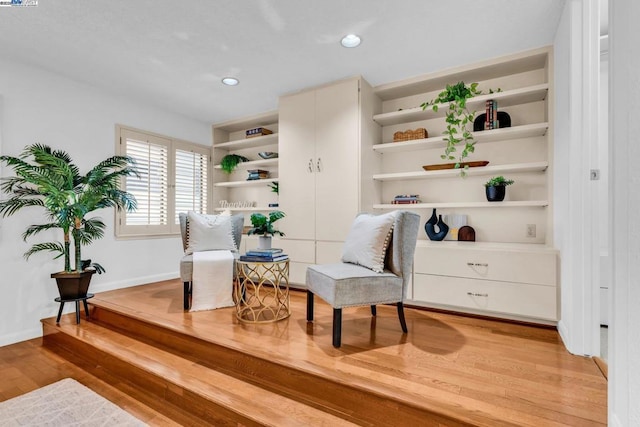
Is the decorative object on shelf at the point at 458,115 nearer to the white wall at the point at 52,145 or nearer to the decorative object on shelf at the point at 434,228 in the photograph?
the decorative object on shelf at the point at 434,228

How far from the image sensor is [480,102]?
9.98ft

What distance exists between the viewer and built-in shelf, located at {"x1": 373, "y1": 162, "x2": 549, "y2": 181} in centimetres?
273

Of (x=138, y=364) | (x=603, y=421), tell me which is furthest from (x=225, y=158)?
(x=603, y=421)

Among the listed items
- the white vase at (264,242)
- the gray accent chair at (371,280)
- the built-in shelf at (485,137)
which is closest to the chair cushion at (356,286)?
the gray accent chair at (371,280)

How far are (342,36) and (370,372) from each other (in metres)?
2.43

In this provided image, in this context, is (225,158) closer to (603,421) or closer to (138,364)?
(138,364)

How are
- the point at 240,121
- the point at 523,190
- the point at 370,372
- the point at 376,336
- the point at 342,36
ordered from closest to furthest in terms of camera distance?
the point at 370,372 → the point at 376,336 → the point at 342,36 → the point at 523,190 → the point at 240,121

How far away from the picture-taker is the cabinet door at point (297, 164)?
3.62 m

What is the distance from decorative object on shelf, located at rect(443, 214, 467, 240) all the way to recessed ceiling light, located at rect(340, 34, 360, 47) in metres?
1.86

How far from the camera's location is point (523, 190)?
2986 mm

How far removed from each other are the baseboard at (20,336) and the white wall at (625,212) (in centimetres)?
412

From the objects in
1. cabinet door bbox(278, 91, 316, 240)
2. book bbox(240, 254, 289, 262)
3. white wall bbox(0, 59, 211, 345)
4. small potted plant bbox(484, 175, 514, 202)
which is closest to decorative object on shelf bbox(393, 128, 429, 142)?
small potted plant bbox(484, 175, 514, 202)

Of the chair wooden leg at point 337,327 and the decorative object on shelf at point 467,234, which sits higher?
the decorative object on shelf at point 467,234

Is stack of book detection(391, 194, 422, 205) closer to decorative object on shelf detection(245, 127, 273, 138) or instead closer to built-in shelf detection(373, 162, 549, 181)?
built-in shelf detection(373, 162, 549, 181)
